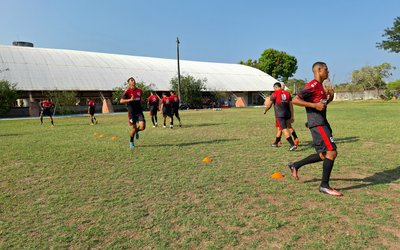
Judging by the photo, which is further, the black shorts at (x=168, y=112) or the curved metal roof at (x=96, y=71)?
the curved metal roof at (x=96, y=71)

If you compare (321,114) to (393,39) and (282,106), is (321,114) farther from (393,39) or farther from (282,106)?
(393,39)

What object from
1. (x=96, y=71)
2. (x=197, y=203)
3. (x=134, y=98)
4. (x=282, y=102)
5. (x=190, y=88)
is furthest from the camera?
(x=190, y=88)

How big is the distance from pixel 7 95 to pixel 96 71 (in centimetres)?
1170

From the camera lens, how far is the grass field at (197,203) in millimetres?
3070

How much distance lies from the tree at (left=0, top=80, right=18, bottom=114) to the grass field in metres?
29.2

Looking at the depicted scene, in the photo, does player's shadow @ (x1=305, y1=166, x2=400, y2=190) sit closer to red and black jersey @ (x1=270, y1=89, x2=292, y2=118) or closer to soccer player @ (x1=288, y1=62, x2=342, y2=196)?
soccer player @ (x1=288, y1=62, x2=342, y2=196)

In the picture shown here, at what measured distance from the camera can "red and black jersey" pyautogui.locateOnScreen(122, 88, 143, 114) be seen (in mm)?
8547

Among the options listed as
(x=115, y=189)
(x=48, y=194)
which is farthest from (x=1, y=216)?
(x=115, y=189)

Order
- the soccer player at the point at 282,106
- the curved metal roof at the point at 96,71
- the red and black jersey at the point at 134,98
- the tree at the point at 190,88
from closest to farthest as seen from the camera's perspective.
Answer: the soccer player at the point at 282,106
the red and black jersey at the point at 134,98
the curved metal roof at the point at 96,71
the tree at the point at 190,88

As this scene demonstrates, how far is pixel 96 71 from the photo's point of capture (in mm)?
40656

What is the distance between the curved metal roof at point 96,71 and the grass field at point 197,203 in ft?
104

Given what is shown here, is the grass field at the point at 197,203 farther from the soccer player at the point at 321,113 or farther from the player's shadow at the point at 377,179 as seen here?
the soccer player at the point at 321,113

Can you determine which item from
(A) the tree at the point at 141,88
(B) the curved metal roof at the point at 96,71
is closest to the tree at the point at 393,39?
(B) the curved metal roof at the point at 96,71

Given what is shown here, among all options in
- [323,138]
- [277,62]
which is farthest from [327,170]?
[277,62]
